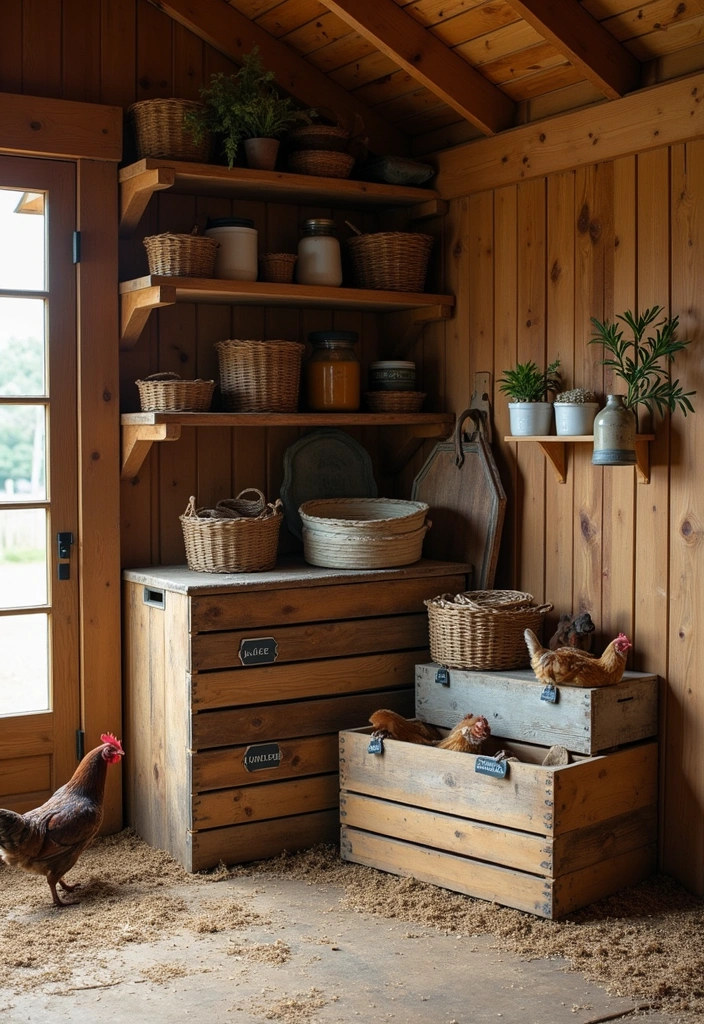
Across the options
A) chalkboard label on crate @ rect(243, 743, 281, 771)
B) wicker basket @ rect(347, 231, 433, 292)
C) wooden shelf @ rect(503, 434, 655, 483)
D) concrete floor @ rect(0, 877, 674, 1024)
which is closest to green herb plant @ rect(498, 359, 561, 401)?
wooden shelf @ rect(503, 434, 655, 483)

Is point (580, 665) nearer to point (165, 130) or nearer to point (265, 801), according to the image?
point (265, 801)

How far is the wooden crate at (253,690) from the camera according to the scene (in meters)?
3.33

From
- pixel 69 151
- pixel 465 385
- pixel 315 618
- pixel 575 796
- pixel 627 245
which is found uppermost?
pixel 69 151

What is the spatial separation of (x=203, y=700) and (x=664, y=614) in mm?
1314

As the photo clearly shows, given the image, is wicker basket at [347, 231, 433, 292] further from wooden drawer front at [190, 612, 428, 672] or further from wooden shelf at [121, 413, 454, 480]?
wooden drawer front at [190, 612, 428, 672]

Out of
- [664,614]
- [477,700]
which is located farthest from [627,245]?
[477,700]

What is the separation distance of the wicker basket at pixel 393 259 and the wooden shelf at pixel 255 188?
132 millimetres

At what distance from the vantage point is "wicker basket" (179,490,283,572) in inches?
138

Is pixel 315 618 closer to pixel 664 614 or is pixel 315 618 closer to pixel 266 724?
pixel 266 724

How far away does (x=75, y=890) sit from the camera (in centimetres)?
319

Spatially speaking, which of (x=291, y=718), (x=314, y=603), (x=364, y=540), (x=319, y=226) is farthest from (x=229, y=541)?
(x=319, y=226)

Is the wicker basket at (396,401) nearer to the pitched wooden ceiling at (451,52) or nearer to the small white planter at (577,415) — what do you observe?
the small white planter at (577,415)

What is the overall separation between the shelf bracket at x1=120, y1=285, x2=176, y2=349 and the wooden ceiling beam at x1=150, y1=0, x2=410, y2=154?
90 cm

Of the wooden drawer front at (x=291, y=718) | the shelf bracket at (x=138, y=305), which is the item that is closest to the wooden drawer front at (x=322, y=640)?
the wooden drawer front at (x=291, y=718)
